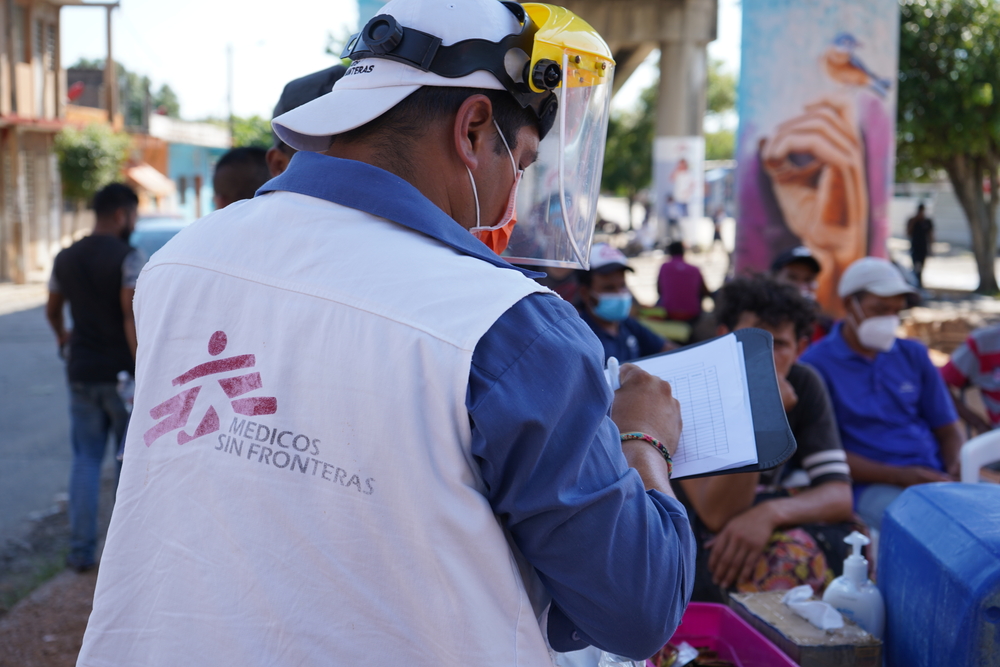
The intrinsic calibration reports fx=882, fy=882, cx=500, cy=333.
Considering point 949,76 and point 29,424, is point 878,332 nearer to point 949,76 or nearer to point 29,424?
point 29,424

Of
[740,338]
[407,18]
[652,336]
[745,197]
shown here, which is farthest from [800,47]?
[407,18]

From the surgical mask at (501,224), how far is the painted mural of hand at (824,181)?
23.3 ft

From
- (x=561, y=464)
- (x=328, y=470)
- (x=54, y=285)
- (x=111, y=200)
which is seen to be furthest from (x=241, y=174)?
(x=561, y=464)

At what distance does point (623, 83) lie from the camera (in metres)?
24.5

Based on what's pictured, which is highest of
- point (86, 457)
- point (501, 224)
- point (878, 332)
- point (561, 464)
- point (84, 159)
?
point (84, 159)

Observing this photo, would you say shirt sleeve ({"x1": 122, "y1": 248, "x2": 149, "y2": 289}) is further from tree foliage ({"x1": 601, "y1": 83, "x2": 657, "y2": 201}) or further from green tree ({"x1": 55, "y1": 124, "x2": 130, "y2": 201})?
tree foliage ({"x1": 601, "y1": 83, "x2": 657, "y2": 201})

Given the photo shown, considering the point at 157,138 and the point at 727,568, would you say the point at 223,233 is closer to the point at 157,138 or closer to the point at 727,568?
the point at 727,568

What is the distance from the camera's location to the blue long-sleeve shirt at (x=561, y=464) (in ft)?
3.27

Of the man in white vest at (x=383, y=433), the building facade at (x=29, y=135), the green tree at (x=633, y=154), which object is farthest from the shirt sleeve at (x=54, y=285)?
the green tree at (x=633, y=154)

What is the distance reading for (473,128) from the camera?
4.00 ft

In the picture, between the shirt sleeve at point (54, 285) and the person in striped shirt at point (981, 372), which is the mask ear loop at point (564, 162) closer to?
the person in striped shirt at point (981, 372)

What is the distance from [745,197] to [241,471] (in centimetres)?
769

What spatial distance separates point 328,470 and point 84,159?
20789mm

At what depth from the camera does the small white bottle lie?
1.83 meters
